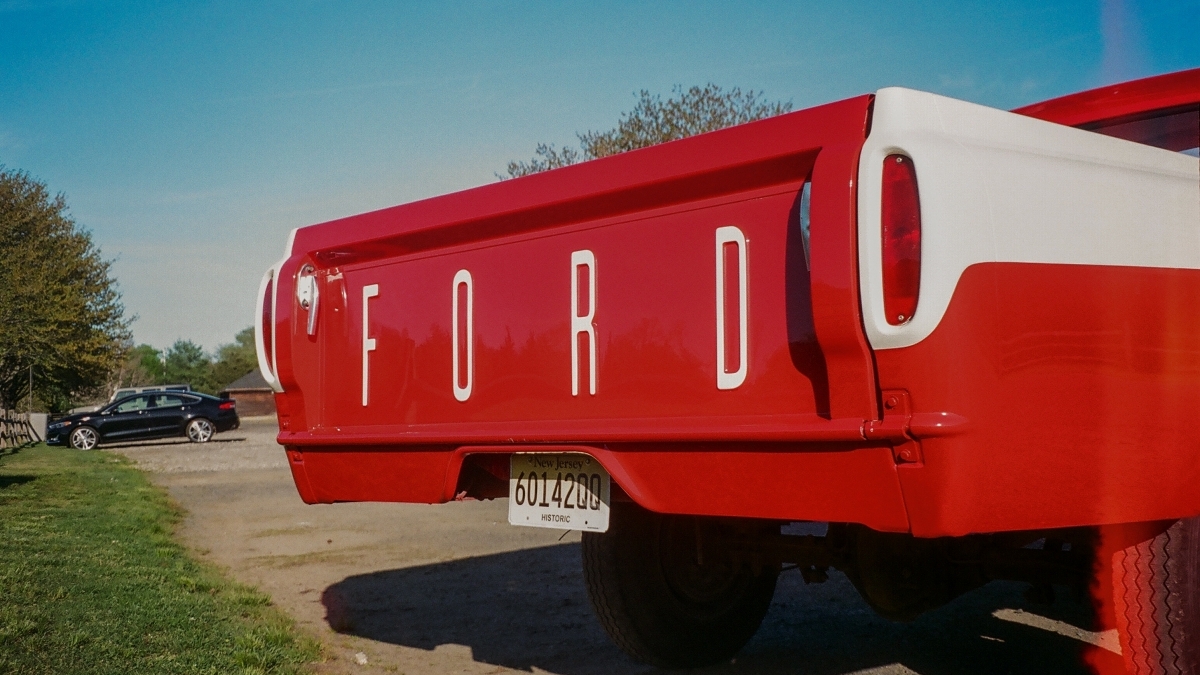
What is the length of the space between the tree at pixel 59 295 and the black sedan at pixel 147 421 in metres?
6.12

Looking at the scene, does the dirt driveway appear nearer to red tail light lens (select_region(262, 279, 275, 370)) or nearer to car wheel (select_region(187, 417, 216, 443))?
red tail light lens (select_region(262, 279, 275, 370))

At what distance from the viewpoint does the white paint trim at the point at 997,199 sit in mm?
2473

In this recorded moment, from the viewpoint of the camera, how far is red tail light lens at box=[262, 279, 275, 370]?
4234 mm

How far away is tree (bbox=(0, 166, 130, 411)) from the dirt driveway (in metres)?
28.4

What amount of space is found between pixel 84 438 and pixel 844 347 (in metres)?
28.7

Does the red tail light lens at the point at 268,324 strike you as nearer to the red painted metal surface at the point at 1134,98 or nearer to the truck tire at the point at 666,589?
the truck tire at the point at 666,589

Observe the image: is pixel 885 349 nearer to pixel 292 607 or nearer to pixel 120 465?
pixel 292 607

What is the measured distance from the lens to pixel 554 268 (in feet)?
11.3

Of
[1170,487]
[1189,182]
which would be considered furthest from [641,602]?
[1189,182]

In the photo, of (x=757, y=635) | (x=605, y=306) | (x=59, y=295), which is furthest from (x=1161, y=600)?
(x=59, y=295)

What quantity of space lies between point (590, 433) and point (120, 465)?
18651 mm

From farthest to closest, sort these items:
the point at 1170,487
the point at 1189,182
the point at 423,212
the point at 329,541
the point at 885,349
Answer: the point at 329,541 < the point at 423,212 < the point at 1189,182 < the point at 1170,487 < the point at 885,349

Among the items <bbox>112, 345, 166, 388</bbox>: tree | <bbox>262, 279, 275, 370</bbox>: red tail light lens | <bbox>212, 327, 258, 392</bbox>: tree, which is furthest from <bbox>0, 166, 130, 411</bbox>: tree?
<bbox>212, 327, 258, 392</bbox>: tree

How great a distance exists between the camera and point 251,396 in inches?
3538
